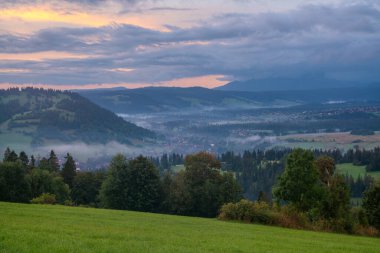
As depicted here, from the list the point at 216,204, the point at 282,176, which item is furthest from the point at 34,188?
the point at 282,176

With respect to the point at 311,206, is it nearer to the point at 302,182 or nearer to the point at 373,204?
the point at 302,182

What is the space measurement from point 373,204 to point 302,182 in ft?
23.6

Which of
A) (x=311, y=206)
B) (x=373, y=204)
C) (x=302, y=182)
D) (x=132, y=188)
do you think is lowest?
(x=132, y=188)

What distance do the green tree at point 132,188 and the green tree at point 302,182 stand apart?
53.5 m

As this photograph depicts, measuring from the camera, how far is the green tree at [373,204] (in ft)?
154

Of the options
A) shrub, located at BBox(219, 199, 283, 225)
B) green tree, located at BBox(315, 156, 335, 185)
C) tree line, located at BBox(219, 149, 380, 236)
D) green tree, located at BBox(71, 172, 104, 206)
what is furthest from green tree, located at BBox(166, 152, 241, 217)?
shrub, located at BBox(219, 199, 283, 225)

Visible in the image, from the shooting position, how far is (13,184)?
93.4 metres

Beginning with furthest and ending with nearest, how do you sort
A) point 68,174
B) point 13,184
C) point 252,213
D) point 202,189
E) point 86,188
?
point 68,174 → point 86,188 → point 202,189 → point 13,184 → point 252,213

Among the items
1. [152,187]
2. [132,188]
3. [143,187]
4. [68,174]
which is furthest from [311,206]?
[68,174]

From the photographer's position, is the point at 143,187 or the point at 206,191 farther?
the point at 143,187

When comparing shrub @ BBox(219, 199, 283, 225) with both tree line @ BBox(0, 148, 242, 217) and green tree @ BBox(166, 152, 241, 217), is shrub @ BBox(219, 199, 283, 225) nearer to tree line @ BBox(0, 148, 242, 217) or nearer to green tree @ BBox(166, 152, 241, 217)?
tree line @ BBox(0, 148, 242, 217)

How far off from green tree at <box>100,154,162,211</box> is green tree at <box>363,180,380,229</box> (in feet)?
191

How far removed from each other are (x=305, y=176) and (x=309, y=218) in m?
4.35

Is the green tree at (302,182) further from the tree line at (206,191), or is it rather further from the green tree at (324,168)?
the green tree at (324,168)
